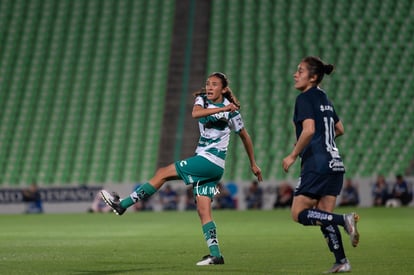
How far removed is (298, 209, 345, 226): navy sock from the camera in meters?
7.29

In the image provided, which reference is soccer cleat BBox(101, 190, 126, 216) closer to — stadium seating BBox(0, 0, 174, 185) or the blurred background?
the blurred background

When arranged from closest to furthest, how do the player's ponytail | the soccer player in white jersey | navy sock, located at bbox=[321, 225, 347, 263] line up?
navy sock, located at bbox=[321, 225, 347, 263] < the soccer player in white jersey < the player's ponytail

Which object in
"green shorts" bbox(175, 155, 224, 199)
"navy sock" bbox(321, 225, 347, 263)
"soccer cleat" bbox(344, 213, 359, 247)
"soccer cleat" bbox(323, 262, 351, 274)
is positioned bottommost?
"soccer cleat" bbox(323, 262, 351, 274)

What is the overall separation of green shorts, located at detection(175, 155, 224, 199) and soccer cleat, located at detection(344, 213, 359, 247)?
193 cm

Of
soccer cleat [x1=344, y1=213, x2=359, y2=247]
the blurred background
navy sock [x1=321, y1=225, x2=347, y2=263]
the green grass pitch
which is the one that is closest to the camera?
soccer cleat [x1=344, y1=213, x2=359, y2=247]

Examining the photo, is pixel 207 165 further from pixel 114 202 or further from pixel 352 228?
pixel 352 228

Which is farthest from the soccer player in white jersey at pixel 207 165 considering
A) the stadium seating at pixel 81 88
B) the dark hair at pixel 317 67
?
the stadium seating at pixel 81 88

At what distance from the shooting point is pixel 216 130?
28.9 feet

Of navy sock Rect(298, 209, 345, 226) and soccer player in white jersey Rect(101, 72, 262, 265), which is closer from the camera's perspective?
navy sock Rect(298, 209, 345, 226)

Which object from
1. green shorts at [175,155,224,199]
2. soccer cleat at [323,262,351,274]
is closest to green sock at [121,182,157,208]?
green shorts at [175,155,224,199]

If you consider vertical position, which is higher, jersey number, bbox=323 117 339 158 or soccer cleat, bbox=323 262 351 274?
jersey number, bbox=323 117 339 158

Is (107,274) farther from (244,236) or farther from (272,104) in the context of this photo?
(272,104)

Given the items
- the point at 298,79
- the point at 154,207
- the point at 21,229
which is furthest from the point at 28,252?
the point at 154,207

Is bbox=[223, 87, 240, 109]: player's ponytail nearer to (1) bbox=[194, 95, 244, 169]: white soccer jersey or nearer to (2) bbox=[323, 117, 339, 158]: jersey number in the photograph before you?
(1) bbox=[194, 95, 244, 169]: white soccer jersey
